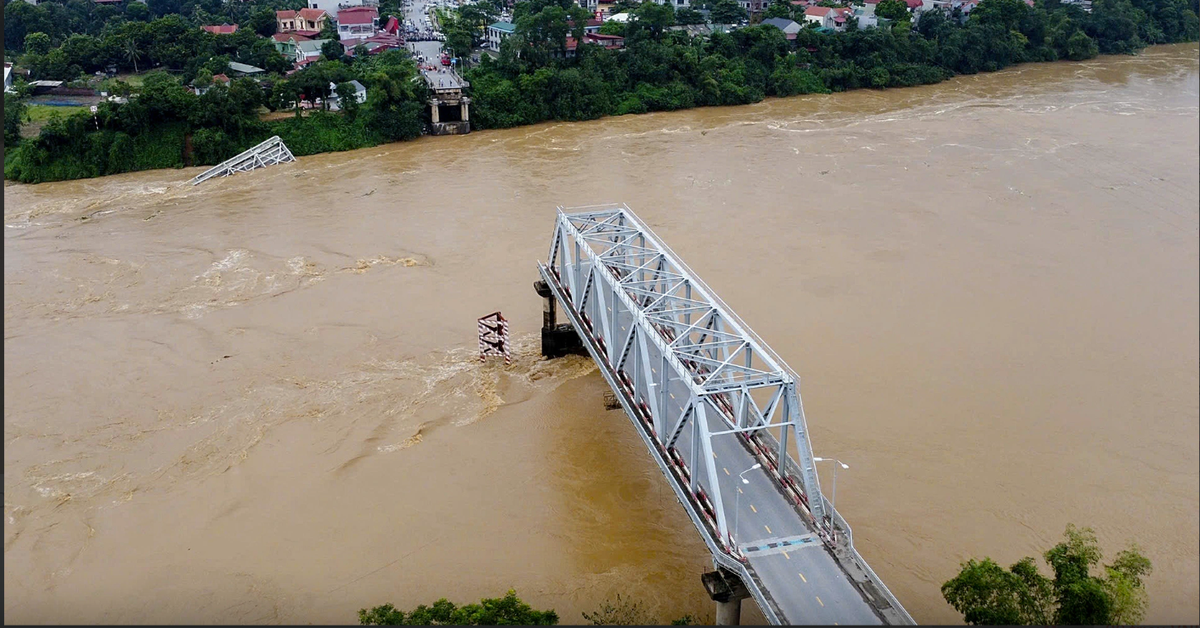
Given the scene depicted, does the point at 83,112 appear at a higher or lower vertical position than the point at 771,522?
higher

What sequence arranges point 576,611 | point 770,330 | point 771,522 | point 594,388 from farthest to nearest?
1. point 770,330
2. point 594,388
3. point 576,611
4. point 771,522

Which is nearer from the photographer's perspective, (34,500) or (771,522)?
(771,522)

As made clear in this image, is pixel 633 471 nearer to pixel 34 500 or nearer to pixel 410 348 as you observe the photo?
pixel 410 348

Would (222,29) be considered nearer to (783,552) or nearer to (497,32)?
(497,32)

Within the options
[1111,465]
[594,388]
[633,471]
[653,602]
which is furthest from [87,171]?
[1111,465]

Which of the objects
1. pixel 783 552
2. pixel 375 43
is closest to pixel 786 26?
pixel 375 43

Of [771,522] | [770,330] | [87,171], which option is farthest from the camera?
[87,171]

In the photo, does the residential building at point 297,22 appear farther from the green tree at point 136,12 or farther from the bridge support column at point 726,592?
the bridge support column at point 726,592
